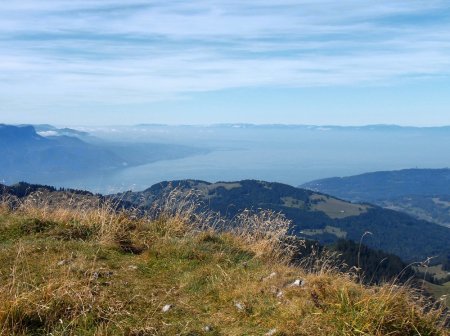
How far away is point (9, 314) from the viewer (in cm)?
493

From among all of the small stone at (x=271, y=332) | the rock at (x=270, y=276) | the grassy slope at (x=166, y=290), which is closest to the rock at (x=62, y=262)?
the grassy slope at (x=166, y=290)

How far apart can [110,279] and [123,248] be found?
7.65 feet

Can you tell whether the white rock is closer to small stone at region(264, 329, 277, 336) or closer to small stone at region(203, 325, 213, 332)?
small stone at region(203, 325, 213, 332)

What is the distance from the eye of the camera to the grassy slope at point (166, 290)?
5352 mm

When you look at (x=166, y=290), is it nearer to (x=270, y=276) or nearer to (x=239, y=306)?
(x=239, y=306)

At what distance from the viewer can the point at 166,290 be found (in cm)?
718

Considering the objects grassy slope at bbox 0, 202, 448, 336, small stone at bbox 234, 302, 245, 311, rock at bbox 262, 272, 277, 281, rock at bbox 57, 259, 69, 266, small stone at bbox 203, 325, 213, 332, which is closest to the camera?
grassy slope at bbox 0, 202, 448, 336

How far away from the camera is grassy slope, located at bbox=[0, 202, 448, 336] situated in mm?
5352

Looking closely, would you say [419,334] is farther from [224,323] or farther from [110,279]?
[110,279]

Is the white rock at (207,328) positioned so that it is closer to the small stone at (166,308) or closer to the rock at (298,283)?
the small stone at (166,308)

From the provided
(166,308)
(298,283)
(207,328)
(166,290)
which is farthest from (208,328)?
(298,283)

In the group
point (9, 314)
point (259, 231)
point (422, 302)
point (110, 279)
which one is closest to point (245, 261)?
point (259, 231)

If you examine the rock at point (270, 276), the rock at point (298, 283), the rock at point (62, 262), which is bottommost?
the rock at point (270, 276)

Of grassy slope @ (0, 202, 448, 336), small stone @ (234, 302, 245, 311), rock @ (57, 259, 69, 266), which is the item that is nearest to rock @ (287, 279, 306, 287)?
grassy slope @ (0, 202, 448, 336)
